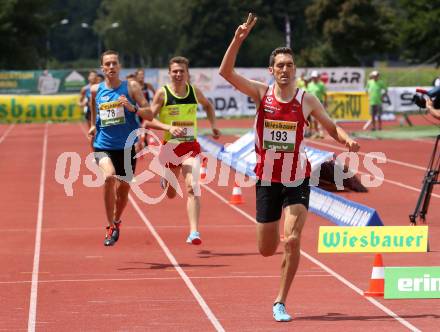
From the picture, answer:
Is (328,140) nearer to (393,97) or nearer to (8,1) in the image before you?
(393,97)

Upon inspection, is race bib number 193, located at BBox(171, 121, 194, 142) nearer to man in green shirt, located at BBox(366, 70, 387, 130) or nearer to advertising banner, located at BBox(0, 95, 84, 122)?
man in green shirt, located at BBox(366, 70, 387, 130)

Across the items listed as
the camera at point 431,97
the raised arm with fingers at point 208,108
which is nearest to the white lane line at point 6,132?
the raised arm with fingers at point 208,108

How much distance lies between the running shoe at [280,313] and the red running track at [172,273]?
0.06m

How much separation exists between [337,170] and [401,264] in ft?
22.9

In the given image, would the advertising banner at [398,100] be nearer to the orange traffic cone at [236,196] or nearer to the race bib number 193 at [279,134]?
the orange traffic cone at [236,196]

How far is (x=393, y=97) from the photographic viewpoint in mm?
47500

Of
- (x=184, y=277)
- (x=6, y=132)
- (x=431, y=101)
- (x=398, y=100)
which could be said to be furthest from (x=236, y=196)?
(x=398, y=100)

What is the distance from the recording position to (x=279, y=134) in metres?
9.55

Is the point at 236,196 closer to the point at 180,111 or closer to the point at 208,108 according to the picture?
the point at 208,108

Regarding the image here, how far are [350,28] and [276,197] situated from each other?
76.9 meters

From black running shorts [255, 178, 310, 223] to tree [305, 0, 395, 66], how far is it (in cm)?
7529

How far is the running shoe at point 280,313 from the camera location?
9.22 meters

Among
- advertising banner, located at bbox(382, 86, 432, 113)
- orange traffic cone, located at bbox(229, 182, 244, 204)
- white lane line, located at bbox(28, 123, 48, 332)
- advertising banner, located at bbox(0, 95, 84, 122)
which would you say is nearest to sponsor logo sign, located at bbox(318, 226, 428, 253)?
white lane line, located at bbox(28, 123, 48, 332)

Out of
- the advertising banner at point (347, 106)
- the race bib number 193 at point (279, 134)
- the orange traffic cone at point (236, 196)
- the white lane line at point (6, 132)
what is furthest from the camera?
the advertising banner at point (347, 106)
